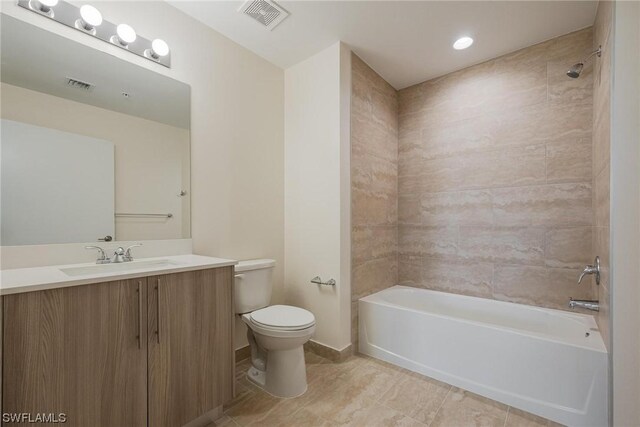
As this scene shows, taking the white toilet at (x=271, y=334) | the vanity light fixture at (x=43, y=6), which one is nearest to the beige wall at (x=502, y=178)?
the white toilet at (x=271, y=334)

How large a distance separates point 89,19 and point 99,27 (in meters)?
0.06

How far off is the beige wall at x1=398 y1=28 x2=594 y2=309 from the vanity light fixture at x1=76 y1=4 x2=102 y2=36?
2505 mm

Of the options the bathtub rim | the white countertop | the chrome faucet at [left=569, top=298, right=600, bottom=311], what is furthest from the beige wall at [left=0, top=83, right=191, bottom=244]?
the chrome faucet at [left=569, top=298, right=600, bottom=311]

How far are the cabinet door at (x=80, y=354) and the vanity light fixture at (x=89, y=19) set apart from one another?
4.53ft

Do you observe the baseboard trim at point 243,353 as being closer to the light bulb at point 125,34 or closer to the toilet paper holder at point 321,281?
the toilet paper holder at point 321,281

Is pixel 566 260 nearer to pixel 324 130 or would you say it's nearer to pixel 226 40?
pixel 324 130

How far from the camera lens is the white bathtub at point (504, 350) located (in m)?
1.46

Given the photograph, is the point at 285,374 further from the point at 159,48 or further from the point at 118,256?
the point at 159,48

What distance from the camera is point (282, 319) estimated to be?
178cm

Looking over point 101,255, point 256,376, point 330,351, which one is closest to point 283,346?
point 256,376

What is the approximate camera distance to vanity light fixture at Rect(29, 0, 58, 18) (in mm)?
1332

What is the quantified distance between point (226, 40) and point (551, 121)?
2554mm

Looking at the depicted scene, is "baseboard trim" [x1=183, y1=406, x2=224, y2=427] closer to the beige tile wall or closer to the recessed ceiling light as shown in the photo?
the beige tile wall

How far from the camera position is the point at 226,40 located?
2121 millimetres
